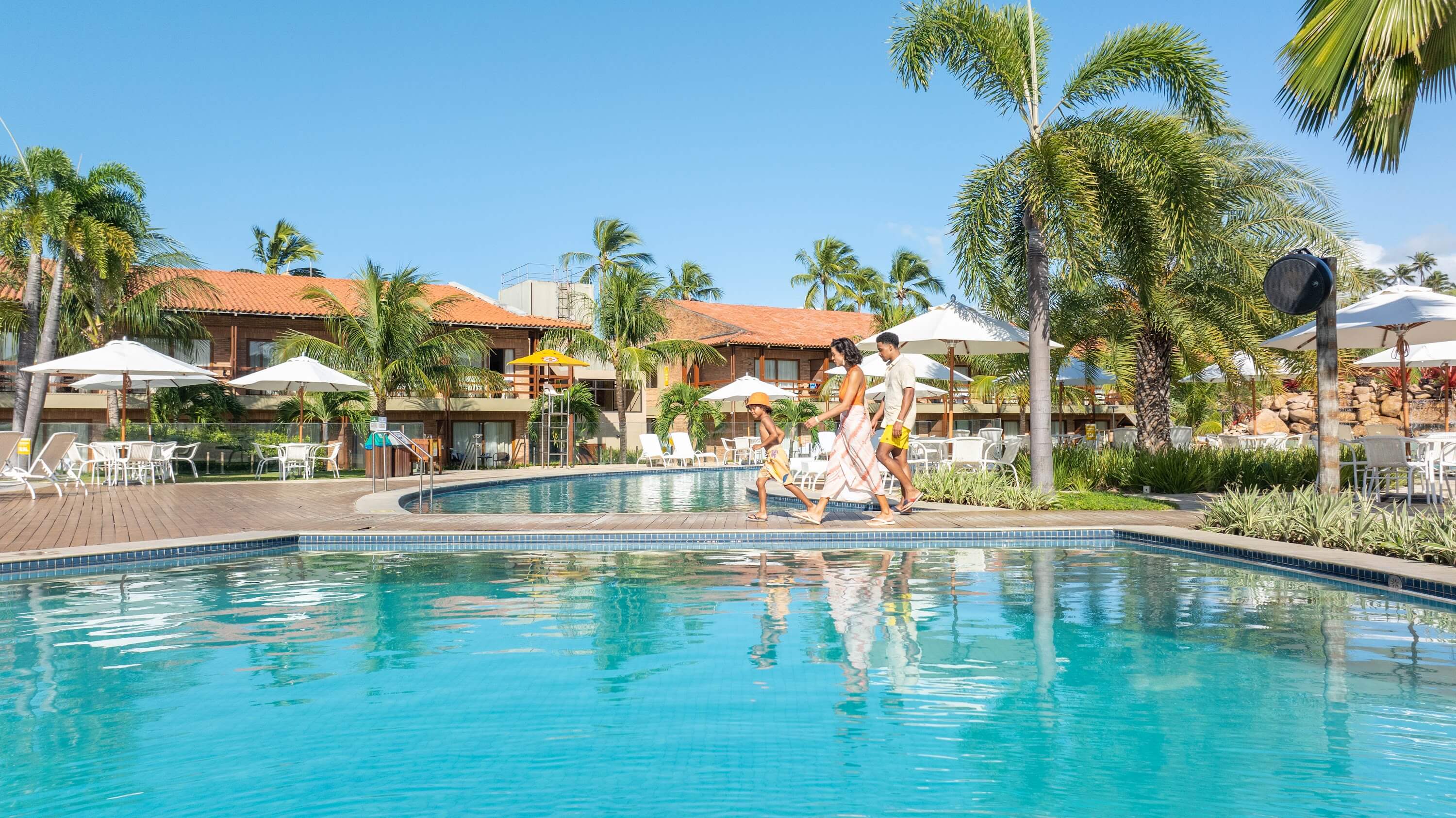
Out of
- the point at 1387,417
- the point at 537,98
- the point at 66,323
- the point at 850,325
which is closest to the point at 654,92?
the point at 537,98

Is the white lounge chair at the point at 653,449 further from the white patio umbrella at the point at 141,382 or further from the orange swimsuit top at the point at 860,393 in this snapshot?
the orange swimsuit top at the point at 860,393

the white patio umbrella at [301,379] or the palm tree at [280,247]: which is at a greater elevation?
the palm tree at [280,247]

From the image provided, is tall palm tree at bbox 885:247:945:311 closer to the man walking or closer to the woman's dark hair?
the man walking

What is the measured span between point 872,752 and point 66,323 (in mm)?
26554

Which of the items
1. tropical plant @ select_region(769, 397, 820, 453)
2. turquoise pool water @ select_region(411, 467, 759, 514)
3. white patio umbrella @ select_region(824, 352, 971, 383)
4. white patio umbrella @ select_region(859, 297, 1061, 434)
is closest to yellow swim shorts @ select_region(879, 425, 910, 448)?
turquoise pool water @ select_region(411, 467, 759, 514)

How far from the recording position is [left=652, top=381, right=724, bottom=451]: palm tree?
97.9 feet

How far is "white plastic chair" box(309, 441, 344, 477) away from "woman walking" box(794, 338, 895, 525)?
13.5 metres

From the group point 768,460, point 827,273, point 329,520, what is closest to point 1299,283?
point 768,460

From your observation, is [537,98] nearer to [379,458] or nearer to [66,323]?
[379,458]

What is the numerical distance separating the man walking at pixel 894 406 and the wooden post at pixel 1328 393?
11.9 feet

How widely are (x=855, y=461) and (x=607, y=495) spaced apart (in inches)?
318

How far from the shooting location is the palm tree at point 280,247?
43125 mm

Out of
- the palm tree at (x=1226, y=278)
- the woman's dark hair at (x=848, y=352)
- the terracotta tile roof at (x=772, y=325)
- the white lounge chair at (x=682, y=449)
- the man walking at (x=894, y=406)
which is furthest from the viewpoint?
the terracotta tile roof at (x=772, y=325)

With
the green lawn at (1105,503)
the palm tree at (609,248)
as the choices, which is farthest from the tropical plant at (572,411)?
the green lawn at (1105,503)
